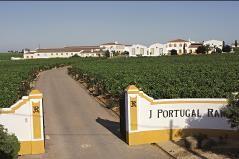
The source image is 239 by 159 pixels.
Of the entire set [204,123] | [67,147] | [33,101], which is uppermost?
[33,101]

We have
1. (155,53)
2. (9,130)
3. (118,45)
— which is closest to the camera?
(9,130)

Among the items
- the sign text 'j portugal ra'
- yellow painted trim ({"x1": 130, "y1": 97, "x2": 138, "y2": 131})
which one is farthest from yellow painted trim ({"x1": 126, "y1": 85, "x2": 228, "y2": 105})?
yellow painted trim ({"x1": 130, "y1": 97, "x2": 138, "y2": 131})

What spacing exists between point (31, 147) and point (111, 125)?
17.0ft

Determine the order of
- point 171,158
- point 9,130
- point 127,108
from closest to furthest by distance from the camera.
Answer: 1. point 171,158
2. point 9,130
3. point 127,108

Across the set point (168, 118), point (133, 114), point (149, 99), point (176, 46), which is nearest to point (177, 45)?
point (176, 46)

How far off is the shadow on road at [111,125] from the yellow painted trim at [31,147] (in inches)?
135

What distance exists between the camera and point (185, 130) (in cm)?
1433

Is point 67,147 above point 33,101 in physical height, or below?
below

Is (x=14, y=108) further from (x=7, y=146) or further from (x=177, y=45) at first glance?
(x=177, y=45)

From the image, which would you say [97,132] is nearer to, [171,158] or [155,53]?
[171,158]

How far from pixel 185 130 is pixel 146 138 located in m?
1.49

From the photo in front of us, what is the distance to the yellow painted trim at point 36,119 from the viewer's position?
527 inches

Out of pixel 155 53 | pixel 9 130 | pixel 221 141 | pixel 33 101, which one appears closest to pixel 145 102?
pixel 221 141

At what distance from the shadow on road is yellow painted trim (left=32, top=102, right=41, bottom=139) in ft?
11.7
